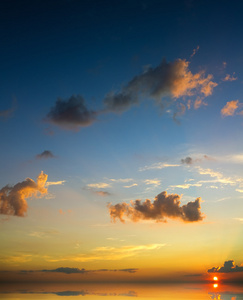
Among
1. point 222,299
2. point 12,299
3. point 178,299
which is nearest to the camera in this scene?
point 12,299

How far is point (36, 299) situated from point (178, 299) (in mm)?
74711

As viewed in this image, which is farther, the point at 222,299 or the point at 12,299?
the point at 222,299

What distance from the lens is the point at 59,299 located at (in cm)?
13862

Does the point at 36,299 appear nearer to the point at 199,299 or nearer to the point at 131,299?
the point at 131,299

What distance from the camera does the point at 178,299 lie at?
149125 millimetres

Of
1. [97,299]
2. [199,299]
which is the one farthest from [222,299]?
[97,299]

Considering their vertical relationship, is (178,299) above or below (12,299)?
below

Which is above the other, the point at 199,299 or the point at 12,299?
the point at 12,299

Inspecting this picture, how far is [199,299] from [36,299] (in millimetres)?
84798

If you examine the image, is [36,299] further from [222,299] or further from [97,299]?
[222,299]

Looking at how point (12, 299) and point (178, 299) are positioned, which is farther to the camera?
point (178, 299)

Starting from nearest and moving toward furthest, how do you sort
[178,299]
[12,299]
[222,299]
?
Answer: [12,299]
[222,299]
[178,299]

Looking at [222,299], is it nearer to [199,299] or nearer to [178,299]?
[199,299]

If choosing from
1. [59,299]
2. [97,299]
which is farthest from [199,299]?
[59,299]
